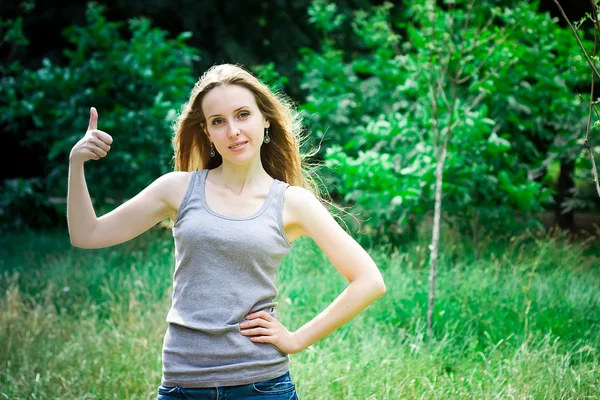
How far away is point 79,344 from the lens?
3965mm

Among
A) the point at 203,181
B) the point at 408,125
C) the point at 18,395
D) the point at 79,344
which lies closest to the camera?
the point at 203,181

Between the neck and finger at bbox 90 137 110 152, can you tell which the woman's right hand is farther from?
the neck

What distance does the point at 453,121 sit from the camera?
541 cm

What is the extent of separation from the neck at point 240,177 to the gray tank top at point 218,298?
155 millimetres

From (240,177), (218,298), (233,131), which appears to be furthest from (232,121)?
(218,298)

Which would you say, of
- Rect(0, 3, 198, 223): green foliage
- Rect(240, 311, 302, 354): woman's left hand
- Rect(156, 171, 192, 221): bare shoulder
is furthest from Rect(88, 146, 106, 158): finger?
Rect(0, 3, 198, 223): green foliage

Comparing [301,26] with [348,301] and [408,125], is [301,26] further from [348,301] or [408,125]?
[348,301]

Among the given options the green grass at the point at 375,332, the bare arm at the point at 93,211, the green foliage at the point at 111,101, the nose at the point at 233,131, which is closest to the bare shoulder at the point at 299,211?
the nose at the point at 233,131

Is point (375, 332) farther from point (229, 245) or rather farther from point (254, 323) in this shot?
point (229, 245)

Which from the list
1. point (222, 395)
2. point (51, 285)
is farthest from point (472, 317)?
point (51, 285)

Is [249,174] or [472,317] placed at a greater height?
[249,174]

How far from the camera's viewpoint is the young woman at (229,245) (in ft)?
6.26

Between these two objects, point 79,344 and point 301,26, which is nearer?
point 79,344

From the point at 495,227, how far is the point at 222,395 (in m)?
4.79
